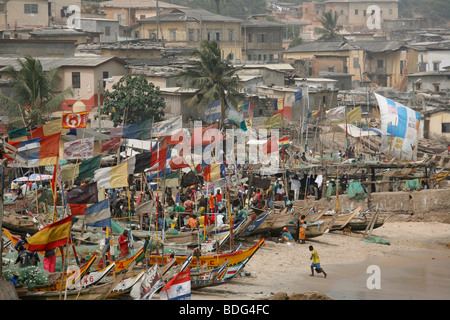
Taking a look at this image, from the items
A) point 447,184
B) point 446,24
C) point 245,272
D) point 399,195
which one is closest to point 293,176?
point 399,195

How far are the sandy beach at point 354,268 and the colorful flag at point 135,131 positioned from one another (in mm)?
5992

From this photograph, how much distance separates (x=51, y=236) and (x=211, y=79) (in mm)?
29681

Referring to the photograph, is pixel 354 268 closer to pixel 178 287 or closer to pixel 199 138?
pixel 199 138

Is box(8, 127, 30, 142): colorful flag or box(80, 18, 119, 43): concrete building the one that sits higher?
box(80, 18, 119, 43): concrete building

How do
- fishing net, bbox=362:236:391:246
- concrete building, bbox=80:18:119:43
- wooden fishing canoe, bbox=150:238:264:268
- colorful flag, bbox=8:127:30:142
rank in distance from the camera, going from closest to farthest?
1. wooden fishing canoe, bbox=150:238:264:268
2. colorful flag, bbox=8:127:30:142
3. fishing net, bbox=362:236:391:246
4. concrete building, bbox=80:18:119:43

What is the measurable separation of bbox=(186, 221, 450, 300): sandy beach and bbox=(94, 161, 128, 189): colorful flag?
3939mm

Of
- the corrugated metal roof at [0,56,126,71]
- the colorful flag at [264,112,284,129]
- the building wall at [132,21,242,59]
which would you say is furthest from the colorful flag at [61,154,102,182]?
the building wall at [132,21,242,59]

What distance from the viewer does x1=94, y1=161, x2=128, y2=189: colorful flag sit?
21.6m

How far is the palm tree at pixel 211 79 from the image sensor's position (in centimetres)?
4547

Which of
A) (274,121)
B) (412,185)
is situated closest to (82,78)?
(274,121)

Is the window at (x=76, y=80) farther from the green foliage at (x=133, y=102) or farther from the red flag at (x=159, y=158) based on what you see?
the red flag at (x=159, y=158)

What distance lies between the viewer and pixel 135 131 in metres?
28.4

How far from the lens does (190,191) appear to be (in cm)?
3119

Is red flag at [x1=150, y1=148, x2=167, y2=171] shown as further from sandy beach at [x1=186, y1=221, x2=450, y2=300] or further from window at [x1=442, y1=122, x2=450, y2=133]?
window at [x1=442, y1=122, x2=450, y2=133]
